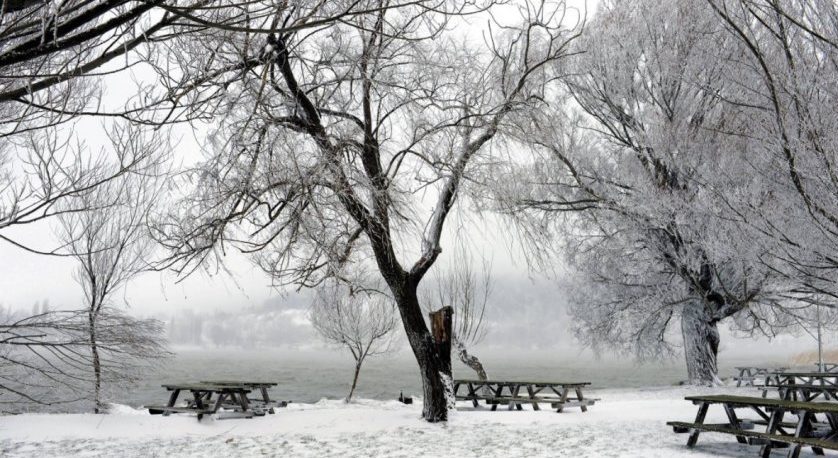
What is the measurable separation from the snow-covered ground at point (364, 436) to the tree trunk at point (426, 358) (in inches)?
12.2

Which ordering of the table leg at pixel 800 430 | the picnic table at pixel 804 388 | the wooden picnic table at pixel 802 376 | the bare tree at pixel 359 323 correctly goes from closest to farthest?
the table leg at pixel 800 430, the picnic table at pixel 804 388, the wooden picnic table at pixel 802 376, the bare tree at pixel 359 323

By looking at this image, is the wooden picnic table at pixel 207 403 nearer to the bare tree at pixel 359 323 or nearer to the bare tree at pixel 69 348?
the bare tree at pixel 69 348

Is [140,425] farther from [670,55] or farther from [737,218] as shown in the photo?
[670,55]

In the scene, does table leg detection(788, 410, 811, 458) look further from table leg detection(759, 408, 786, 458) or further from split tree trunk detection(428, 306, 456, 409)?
split tree trunk detection(428, 306, 456, 409)

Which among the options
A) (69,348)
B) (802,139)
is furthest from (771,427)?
(69,348)

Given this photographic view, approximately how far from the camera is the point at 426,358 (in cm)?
966

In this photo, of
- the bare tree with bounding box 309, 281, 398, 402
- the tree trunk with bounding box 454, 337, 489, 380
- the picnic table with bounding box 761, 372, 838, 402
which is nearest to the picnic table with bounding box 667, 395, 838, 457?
the picnic table with bounding box 761, 372, 838, 402

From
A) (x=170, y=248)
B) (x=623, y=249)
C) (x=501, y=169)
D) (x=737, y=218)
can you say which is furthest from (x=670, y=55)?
(x=170, y=248)

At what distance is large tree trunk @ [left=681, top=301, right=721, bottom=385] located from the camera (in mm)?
17516

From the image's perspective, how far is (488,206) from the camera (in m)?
8.01

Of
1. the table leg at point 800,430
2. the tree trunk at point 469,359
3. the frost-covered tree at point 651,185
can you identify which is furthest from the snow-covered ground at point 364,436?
the tree trunk at point 469,359

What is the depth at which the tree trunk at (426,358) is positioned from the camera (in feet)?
31.4

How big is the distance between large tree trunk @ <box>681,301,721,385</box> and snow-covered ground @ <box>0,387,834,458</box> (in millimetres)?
7337

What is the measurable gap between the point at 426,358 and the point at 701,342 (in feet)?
37.2
